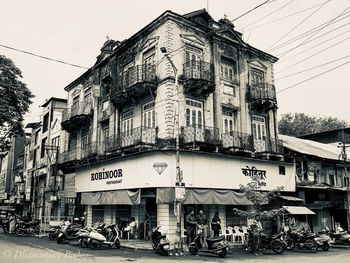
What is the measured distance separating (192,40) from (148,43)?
2.83 meters

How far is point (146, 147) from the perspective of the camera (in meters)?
19.1

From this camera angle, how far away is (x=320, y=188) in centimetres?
2455

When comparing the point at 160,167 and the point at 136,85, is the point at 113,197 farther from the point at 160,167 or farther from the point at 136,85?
the point at 136,85

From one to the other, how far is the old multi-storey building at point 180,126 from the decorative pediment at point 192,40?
71 mm

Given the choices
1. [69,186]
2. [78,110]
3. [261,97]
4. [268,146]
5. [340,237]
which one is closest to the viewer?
[340,237]

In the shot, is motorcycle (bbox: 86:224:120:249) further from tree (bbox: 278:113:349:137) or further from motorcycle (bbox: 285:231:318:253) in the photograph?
tree (bbox: 278:113:349:137)

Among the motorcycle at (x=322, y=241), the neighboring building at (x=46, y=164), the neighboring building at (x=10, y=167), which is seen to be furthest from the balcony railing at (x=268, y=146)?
the neighboring building at (x=10, y=167)

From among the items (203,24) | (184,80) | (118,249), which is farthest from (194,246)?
(203,24)

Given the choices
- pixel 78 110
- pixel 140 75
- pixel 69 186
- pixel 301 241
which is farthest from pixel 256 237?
pixel 78 110

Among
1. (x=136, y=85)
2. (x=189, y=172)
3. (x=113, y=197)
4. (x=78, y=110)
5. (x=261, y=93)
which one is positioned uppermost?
(x=78, y=110)

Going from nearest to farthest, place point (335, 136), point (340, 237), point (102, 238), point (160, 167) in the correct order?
point (102, 238) → point (160, 167) → point (340, 237) → point (335, 136)

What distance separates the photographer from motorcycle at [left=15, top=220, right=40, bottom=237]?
23156 millimetres

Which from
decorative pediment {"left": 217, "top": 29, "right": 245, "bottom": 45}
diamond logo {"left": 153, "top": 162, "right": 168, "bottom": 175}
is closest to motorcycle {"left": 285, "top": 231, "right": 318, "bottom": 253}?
diamond logo {"left": 153, "top": 162, "right": 168, "bottom": 175}

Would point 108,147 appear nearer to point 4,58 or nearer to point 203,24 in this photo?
point 203,24
